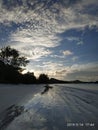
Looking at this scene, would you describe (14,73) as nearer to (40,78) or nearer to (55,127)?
(55,127)

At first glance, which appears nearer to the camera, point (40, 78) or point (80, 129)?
point (80, 129)

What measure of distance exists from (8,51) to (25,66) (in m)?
9.72

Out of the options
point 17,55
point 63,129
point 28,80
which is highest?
point 17,55

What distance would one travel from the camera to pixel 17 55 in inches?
2943

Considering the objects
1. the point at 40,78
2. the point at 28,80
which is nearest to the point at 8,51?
the point at 28,80

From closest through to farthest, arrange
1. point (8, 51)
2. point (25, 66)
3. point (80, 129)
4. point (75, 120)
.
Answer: point (80, 129), point (75, 120), point (8, 51), point (25, 66)

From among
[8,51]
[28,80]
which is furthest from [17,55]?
[28,80]

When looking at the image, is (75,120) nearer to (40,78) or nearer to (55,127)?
(55,127)

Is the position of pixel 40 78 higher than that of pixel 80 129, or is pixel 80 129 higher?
pixel 40 78

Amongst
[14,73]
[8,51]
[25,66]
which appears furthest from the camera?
[25,66]

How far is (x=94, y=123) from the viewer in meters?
8.21

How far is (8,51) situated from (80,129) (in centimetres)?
6795

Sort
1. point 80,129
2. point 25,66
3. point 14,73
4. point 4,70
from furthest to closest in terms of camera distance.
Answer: point 25,66, point 14,73, point 4,70, point 80,129

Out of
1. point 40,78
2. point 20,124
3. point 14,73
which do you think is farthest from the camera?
point 40,78
